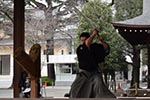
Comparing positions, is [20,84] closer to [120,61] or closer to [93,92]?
[93,92]

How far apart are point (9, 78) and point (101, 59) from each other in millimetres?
24269

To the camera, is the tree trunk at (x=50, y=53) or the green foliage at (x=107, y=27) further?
the tree trunk at (x=50, y=53)

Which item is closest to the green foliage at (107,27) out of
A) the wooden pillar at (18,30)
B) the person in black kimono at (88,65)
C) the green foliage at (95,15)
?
the green foliage at (95,15)

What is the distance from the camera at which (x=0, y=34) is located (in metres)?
21.5

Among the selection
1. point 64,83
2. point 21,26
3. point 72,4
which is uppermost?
point 72,4

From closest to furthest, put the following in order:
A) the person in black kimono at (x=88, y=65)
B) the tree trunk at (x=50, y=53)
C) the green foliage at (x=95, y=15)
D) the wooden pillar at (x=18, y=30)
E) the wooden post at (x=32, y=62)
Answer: the wooden post at (x=32, y=62) < the person in black kimono at (x=88, y=65) < the wooden pillar at (x=18, y=30) < the green foliage at (x=95, y=15) < the tree trunk at (x=50, y=53)

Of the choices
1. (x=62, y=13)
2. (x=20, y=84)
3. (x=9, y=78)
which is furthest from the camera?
(x=9, y=78)

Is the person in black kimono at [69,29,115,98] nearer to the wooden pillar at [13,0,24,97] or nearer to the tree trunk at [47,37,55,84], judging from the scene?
the wooden pillar at [13,0,24,97]

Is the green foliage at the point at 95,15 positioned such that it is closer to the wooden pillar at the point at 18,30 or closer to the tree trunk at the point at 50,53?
the tree trunk at the point at 50,53

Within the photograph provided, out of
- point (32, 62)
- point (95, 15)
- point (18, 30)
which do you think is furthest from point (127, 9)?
point (32, 62)

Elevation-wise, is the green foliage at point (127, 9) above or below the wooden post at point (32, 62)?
above

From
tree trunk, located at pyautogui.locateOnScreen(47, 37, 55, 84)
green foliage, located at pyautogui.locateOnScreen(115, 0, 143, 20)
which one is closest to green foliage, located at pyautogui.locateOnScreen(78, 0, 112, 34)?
green foliage, located at pyautogui.locateOnScreen(115, 0, 143, 20)

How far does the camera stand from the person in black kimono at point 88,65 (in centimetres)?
456

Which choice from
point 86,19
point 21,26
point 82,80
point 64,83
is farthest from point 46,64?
point 82,80
